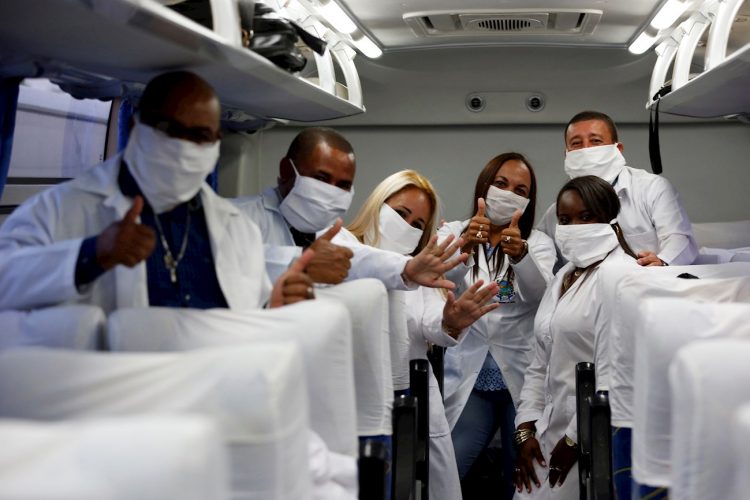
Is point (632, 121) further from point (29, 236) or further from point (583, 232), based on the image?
point (29, 236)

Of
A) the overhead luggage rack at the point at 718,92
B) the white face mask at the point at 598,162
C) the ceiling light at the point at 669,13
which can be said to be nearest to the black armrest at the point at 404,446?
the overhead luggage rack at the point at 718,92

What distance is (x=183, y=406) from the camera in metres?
1.37

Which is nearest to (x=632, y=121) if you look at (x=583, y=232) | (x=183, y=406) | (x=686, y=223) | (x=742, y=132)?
(x=742, y=132)

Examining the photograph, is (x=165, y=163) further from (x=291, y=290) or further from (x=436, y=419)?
(x=436, y=419)

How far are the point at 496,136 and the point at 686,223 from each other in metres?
1.78

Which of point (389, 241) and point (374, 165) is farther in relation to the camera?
point (374, 165)

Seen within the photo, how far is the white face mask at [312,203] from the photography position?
10.2 ft

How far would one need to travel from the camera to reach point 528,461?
12.5ft

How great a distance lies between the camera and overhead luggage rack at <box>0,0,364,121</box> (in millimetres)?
1858

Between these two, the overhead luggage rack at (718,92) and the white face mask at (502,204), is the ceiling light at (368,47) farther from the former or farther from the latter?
the overhead luggage rack at (718,92)

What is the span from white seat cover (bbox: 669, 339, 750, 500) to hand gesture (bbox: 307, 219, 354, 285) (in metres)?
1.41

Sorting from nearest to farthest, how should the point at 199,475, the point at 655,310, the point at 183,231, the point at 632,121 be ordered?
the point at 199,475, the point at 655,310, the point at 183,231, the point at 632,121

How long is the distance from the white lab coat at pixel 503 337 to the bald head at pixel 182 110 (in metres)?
2.25

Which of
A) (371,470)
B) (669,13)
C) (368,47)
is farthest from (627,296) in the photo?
(368,47)
